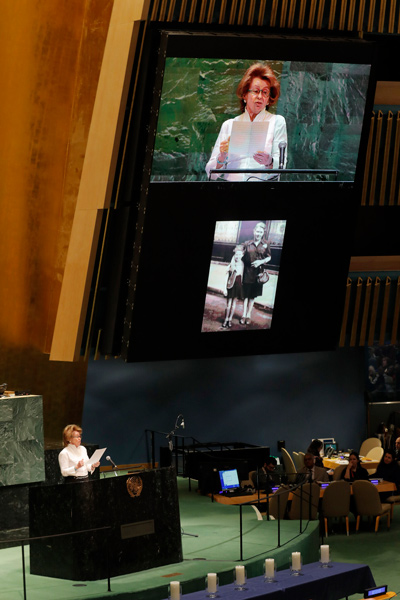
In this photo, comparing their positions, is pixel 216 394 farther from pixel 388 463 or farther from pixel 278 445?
pixel 388 463

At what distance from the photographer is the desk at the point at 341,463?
1423 cm

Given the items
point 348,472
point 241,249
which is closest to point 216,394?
point 348,472

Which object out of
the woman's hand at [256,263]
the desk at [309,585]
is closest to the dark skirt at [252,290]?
the woman's hand at [256,263]

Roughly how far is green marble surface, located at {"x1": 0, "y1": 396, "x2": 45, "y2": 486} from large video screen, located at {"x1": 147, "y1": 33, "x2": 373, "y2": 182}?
252 centimetres

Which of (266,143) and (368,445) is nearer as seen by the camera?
(266,143)

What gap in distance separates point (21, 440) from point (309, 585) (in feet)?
10.2

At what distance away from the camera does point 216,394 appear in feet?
51.9

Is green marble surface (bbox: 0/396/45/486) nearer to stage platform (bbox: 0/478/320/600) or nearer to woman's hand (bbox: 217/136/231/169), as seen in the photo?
stage platform (bbox: 0/478/320/600)

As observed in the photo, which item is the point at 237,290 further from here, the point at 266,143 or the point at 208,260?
the point at 266,143

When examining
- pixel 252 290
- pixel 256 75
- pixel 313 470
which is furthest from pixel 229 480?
pixel 256 75

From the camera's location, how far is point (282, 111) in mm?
10344

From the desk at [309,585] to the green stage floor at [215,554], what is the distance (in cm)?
59

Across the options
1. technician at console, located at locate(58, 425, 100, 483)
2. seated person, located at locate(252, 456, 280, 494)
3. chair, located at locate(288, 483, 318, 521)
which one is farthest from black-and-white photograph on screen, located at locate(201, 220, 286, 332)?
technician at console, located at locate(58, 425, 100, 483)

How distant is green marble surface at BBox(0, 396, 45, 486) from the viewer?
30.8ft
